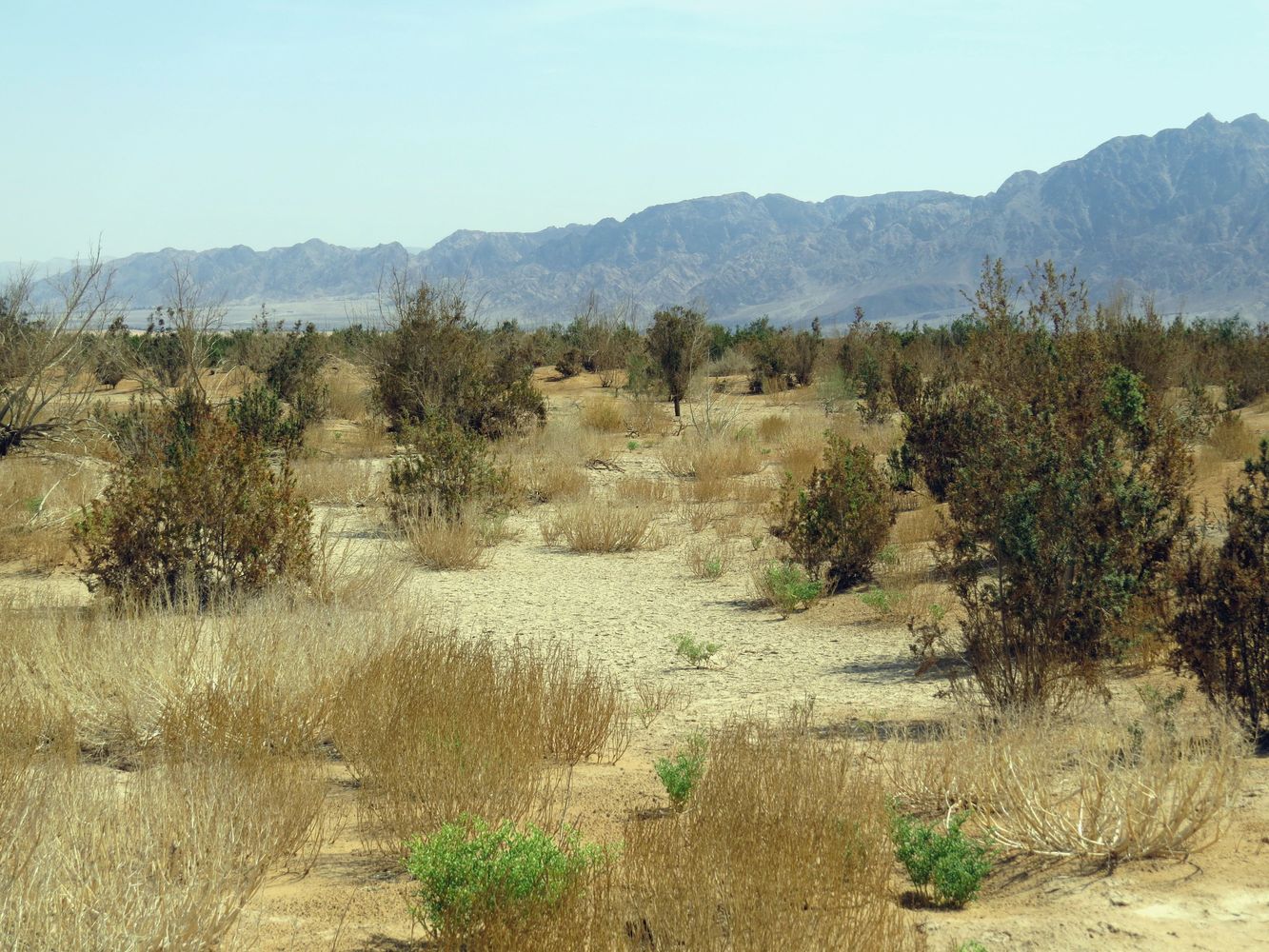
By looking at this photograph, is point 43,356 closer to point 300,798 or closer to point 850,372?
point 300,798

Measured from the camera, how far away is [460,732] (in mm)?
4875

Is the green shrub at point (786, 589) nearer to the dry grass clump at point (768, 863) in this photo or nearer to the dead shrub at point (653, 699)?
the dead shrub at point (653, 699)

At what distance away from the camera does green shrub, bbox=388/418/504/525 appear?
45.4ft

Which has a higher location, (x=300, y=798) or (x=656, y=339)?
(x=656, y=339)

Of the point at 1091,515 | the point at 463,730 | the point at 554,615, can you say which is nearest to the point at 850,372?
the point at 554,615

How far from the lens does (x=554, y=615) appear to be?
10.2 meters

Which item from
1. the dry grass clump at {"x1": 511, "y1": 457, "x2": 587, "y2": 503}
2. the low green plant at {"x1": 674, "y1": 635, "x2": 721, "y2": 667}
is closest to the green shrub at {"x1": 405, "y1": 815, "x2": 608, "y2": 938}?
the low green plant at {"x1": 674, "y1": 635, "x2": 721, "y2": 667}

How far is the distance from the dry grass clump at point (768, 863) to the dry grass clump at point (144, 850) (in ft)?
3.98

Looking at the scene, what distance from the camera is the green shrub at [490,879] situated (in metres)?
3.42

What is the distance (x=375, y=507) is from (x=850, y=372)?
59.9ft

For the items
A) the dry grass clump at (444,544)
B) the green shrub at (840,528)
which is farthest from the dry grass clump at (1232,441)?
the dry grass clump at (444,544)

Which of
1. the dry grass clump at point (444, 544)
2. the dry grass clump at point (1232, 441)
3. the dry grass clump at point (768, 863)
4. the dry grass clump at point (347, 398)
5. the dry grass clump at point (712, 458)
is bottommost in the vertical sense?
the dry grass clump at point (444, 544)

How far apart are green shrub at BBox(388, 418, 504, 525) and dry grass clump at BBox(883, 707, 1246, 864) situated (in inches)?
363

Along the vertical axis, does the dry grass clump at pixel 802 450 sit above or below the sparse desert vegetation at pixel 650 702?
above
